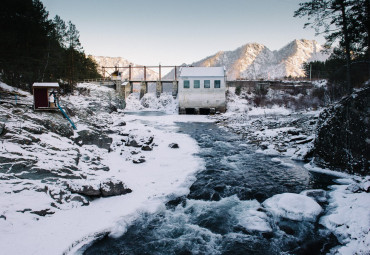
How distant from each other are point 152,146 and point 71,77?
969 inches

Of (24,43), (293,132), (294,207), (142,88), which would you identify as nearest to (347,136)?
(294,207)

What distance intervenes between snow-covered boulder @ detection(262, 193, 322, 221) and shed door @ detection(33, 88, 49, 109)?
36.5 ft

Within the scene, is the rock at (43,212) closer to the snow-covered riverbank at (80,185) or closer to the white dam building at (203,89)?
the snow-covered riverbank at (80,185)

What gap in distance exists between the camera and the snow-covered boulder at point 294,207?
17.9ft

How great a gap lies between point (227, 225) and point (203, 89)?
27.0 metres

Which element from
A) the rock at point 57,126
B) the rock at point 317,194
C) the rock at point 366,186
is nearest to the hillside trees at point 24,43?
the rock at point 57,126

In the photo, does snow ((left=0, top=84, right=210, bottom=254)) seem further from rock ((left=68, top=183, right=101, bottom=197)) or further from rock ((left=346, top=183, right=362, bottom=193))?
rock ((left=346, top=183, right=362, bottom=193))

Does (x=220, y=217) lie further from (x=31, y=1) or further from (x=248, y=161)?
(x=31, y=1)

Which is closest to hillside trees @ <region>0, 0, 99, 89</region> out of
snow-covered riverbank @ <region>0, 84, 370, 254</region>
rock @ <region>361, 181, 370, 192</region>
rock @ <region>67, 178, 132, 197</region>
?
snow-covered riverbank @ <region>0, 84, 370, 254</region>

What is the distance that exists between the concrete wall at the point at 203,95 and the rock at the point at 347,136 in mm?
22511

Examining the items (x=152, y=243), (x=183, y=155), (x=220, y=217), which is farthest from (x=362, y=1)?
(x=152, y=243)

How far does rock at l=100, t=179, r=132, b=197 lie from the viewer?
6227mm

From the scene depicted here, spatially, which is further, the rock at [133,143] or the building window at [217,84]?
the building window at [217,84]

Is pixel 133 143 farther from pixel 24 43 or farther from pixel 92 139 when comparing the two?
pixel 24 43
